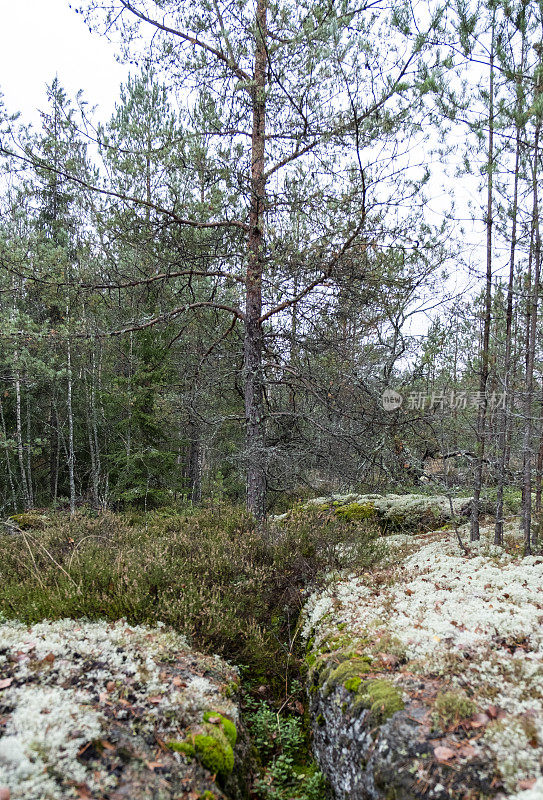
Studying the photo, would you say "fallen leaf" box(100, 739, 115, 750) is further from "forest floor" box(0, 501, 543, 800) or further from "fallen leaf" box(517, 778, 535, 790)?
"fallen leaf" box(517, 778, 535, 790)

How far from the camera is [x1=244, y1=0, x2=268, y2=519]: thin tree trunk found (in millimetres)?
6633

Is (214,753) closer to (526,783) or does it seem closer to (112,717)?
(112,717)

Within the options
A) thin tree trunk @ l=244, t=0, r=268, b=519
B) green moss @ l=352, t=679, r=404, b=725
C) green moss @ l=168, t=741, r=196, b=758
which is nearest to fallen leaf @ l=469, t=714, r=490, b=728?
green moss @ l=352, t=679, r=404, b=725

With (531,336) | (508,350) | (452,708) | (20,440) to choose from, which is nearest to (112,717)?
(452,708)

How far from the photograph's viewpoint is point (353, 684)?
2979 mm

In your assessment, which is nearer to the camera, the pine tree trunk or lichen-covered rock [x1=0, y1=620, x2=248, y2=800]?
lichen-covered rock [x1=0, y1=620, x2=248, y2=800]

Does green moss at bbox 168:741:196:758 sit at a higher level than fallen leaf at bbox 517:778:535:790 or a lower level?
lower

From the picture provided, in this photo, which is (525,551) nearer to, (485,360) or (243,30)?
(485,360)

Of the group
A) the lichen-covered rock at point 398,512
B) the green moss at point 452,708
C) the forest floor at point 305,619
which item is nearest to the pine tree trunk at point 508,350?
the forest floor at point 305,619

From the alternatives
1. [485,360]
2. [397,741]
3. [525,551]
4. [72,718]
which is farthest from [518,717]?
[485,360]

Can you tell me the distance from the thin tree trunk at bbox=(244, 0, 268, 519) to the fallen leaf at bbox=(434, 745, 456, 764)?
15.0ft

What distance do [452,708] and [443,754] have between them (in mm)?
284

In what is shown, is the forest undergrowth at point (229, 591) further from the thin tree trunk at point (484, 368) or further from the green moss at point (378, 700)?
the thin tree trunk at point (484, 368)

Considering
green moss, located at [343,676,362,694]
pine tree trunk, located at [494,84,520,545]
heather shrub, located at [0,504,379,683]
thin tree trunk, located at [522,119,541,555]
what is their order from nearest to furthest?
1. green moss, located at [343,676,362,694]
2. heather shrub, located at [0,504,379,683]
3. thin tree trunk, located at [522,119,541,555]
4. pine tree trunk, located at [494,84,520,545]
